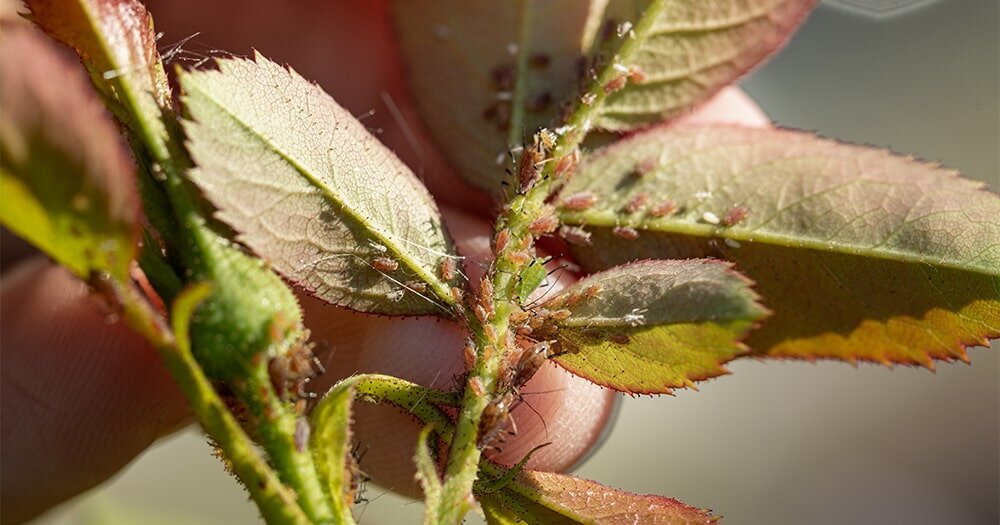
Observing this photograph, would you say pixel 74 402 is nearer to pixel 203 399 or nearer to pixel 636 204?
pixel 203 399

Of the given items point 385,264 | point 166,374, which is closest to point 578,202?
point 385,264

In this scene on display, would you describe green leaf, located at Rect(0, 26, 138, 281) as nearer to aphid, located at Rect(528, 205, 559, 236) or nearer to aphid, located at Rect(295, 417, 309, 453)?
aphid, located at Rect(295, 417, 309, 453)

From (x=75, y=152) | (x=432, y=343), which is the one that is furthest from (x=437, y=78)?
(x=75, y=152)

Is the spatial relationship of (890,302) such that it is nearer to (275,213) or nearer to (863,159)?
(863,159)

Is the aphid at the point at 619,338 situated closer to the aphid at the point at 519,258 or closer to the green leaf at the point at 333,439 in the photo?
the aphid at the point at 519,258

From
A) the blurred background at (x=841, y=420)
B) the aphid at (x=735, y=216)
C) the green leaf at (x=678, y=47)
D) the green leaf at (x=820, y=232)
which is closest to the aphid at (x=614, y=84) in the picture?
the green leaf at (x=678, y=47)

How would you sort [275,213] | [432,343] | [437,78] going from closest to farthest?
[275,213], [432,343], [437,78]
